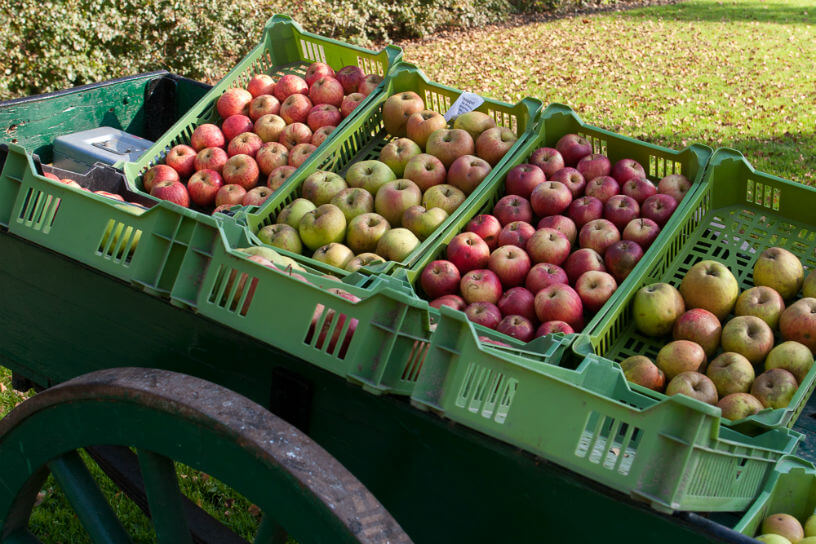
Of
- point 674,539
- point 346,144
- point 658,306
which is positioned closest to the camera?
point 674,539

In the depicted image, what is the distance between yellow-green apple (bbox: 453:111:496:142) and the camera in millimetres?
3629

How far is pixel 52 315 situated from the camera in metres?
2.51

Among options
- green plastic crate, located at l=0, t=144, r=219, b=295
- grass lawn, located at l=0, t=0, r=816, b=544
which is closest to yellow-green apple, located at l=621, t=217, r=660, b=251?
green plastic crate, located at l=0, t=144, r=219, b=295

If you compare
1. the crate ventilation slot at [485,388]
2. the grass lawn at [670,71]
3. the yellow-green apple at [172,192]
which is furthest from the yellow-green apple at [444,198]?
the grass lawn at [670,71]

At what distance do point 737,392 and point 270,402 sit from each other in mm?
1474

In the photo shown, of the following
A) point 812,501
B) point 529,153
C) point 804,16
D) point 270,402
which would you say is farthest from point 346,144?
point 804,16

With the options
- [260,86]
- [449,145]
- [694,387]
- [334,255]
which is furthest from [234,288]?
[260,86]

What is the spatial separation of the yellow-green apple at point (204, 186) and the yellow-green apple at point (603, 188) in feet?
5.81

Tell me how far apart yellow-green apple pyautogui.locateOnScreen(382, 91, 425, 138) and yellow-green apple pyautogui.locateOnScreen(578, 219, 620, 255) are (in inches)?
44.4

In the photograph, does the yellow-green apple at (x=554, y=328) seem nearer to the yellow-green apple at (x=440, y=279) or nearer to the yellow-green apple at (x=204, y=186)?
the yellow-green apple at (x=440, y=279)

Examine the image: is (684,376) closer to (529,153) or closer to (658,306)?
(658,306)

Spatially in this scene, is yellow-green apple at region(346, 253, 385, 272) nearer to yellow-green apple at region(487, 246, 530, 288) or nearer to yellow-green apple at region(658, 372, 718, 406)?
yellow-green apple at region(487, 246, 530, 288)

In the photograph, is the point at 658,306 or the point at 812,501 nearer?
the point at 812,501

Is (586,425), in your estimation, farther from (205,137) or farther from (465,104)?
(205,137)
